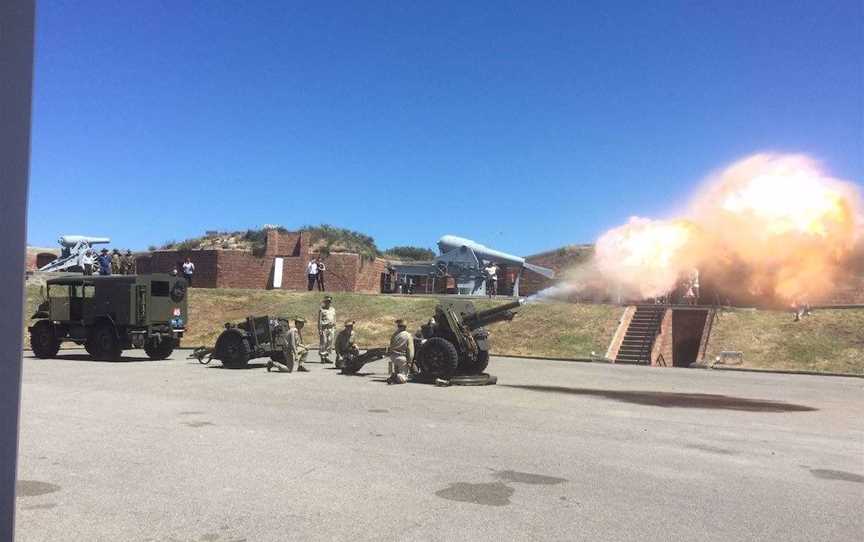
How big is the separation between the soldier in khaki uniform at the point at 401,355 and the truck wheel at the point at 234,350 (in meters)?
4.21

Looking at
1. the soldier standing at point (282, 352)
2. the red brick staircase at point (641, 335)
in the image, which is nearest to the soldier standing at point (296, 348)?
the soldier standing at point (282, 352)

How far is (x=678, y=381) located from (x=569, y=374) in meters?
2.61

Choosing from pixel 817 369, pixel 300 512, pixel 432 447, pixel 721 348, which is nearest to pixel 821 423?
pixel 432 447

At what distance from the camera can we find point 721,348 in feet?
73.0

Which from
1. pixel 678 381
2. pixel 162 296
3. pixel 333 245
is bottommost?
pixel 678 381

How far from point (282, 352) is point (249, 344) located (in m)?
0.82

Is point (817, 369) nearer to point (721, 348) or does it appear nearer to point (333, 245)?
point (721, 348)

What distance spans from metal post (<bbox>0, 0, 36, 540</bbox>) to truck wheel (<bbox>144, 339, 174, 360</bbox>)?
17.7 meters

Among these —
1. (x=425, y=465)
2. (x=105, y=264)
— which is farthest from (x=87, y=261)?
(x=425, y=465)

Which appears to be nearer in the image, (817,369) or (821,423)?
(821,423)

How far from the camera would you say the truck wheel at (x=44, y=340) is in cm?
1816

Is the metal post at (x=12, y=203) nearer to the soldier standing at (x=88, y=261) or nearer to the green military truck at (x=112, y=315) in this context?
the green military truck at (x=112, y=315)

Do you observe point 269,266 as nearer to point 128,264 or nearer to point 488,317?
point 128,264

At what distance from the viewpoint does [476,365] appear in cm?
1462
